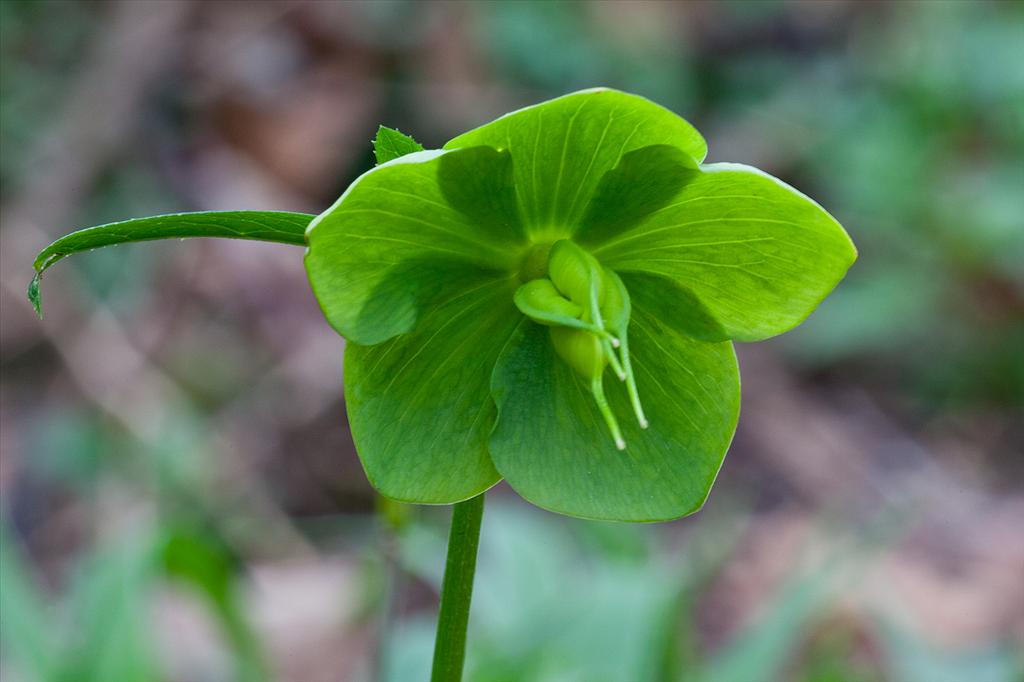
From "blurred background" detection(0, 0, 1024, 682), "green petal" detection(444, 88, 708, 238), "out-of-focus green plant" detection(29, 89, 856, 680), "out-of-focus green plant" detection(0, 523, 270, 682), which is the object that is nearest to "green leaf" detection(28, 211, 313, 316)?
"out-of-focus green plant" detection(29, 89, 856, 680)

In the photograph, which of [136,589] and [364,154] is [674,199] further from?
[364,154]

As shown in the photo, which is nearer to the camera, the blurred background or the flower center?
the flower center

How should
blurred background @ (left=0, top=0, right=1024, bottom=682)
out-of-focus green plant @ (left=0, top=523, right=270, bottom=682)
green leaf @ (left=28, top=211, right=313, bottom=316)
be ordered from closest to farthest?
1. green leaf @ (left=28, top=211, right=313, bottom=316)
2. out-of-focus green plant @ (left=0, top=523, right=270, bottom=682)
3. blurred background @ (left=0, top=0, right=1024, bottom=682)

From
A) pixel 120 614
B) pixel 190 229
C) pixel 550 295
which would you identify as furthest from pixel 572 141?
pixel 120 614

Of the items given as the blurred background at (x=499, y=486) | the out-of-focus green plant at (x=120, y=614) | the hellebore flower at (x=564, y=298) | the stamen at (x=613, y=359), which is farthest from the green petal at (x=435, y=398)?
the out-of-focus green plant at (x=120, y=614)

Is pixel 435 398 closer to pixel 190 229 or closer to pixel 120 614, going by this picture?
pixel 190 229

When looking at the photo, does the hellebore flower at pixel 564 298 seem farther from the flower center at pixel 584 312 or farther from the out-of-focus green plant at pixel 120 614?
the out-of-focus green plant at pixel 120 614

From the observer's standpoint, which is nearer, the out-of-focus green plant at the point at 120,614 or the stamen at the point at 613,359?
the stamen at the point at 613,359

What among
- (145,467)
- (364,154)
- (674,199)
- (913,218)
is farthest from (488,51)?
(674,199)

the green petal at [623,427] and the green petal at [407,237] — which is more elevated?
the green petal at [407,237]

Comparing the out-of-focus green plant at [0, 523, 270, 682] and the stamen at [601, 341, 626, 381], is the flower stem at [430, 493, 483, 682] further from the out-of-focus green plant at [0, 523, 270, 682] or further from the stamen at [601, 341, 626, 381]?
the out-of-focus green plant at [0, 523, 270, 682]

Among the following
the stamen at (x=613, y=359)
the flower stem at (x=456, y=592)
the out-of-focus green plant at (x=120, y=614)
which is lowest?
the out-of-focus green plant at (x=120, y=614)
